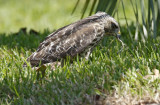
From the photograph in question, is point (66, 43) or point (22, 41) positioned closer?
point (66, 43)

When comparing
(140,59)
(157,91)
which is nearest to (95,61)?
(140,59)

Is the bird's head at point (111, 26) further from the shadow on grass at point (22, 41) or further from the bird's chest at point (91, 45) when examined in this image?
the shadow on grass at point (22, 41)

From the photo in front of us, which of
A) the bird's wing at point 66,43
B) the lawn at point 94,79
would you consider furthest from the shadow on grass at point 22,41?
the bird's wing at point 66,43

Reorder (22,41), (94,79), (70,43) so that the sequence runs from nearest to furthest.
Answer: (94,79) < (70,43) < (22,41)

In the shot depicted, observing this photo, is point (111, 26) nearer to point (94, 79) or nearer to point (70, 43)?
point (70, 43)

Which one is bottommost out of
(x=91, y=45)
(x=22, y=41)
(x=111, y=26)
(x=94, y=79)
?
(x=94, y=79)

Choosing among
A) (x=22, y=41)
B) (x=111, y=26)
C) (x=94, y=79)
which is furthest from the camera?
(x=22, y=41)

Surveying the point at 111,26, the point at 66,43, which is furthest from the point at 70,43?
the point at 111,26
